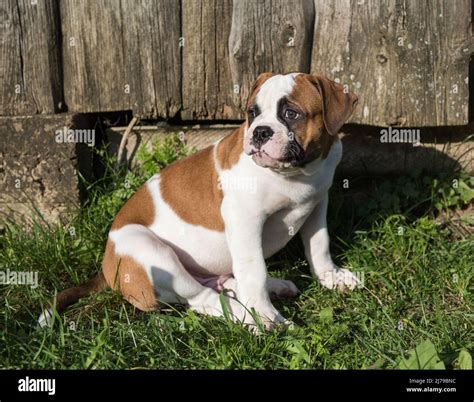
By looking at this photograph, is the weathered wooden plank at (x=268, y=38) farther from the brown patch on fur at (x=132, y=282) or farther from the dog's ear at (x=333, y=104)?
the brown patch on fur at (x=132, y=282)

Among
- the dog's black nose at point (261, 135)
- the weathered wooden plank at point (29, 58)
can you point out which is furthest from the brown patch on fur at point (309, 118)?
the weathered wooden plank at point (29, 58)

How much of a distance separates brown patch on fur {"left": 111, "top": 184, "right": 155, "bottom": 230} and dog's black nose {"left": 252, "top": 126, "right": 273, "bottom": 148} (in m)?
1.14

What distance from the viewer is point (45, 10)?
5523 millimetres

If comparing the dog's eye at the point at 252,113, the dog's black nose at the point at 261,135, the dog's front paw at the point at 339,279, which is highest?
the dog's eye at the point at 252,113

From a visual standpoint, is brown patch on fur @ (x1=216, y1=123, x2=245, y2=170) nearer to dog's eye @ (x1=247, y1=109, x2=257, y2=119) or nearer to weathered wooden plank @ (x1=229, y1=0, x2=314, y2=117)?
dog's eye @ (x1=247, y1=109, x2=257, y2=119)

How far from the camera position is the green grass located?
13.2 ft

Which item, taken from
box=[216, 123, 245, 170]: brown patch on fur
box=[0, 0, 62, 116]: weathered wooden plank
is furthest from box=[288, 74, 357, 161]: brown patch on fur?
box=[0, 0, 62, 116]: weathered wooden plank

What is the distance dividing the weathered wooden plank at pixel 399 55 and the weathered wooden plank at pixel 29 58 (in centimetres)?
205

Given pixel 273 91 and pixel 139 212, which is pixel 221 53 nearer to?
pixel 273 91

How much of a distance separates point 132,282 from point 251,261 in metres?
0.80

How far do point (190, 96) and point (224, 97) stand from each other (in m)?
0.27

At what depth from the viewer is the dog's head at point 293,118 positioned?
4.26 metres

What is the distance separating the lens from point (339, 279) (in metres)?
5.04

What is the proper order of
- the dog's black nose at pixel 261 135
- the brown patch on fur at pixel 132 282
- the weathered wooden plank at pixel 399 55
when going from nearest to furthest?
the dog's black nose at pixel 261 135
the brown patch on fur at pixel 132 282
the weathered wooden plank at pixel 399 55
